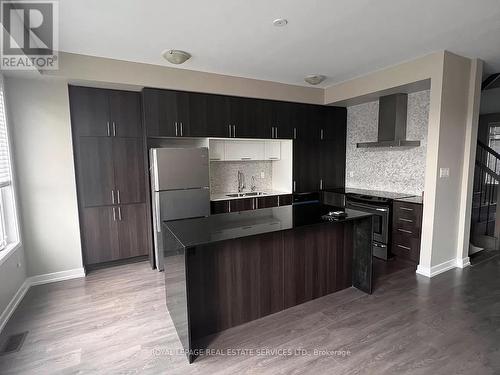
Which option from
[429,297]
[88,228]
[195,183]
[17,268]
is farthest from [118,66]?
[429,297]

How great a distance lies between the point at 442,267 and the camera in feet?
11.5

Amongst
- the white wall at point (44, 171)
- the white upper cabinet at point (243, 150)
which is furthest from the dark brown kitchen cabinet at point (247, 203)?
the white wall at point (44, 171)

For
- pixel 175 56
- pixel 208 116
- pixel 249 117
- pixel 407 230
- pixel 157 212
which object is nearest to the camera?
pixel 175 56

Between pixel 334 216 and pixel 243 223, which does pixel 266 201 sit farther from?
pixel 243 223

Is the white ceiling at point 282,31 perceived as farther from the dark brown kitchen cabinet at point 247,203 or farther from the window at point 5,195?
the dark brown kitchen cabinet at point 247,203

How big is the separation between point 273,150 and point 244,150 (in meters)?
0.59

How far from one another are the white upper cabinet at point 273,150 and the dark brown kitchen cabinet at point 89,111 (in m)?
2.46

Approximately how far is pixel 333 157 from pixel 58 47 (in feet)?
14.3

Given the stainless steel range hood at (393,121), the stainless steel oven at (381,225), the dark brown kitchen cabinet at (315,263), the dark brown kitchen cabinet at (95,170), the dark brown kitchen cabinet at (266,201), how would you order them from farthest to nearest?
the dark brown kitchen cabinet at (266,201) < the stainless steel range hood at (393,121) < the stainless steel oven at (381,225) < the dark brown kitchen cabinet at (95,170) < the dark brown kitchen cabinet at (315,263)

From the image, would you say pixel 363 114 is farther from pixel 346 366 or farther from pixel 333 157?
pixel 346 366

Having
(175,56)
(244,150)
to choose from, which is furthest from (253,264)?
(244,150)

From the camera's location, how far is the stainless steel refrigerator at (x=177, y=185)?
3.54 m

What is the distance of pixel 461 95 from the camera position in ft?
11.0

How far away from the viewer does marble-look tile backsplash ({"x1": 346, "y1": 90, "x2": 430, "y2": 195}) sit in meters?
4.12
